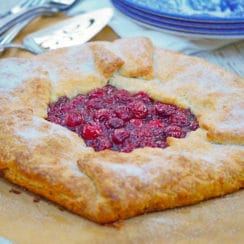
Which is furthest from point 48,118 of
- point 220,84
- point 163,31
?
point 163,31

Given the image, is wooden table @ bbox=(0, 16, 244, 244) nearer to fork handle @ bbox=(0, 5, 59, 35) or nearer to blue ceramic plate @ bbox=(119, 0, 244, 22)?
blue ceramic plate @ bbox=(119, 0, 244, 22)

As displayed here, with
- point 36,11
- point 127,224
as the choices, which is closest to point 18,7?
point 36,11

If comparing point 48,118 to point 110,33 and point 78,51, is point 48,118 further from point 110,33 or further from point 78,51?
point 110,33

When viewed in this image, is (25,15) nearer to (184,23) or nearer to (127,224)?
(184,23)

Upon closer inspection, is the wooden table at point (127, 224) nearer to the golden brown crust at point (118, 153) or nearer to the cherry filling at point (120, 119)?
the golden brown crust at point (118, 153)

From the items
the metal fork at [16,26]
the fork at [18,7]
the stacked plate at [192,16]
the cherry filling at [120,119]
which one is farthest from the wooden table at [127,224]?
the fork at [18,7]

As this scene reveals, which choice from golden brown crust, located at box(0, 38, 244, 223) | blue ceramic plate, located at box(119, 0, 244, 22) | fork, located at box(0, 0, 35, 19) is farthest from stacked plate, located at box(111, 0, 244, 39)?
fork, located at box(0, 0, 35, 19)
